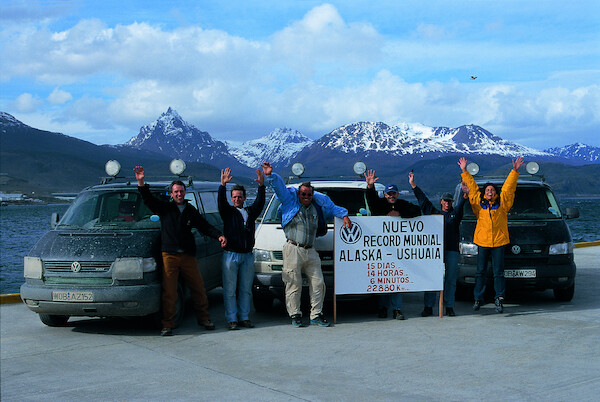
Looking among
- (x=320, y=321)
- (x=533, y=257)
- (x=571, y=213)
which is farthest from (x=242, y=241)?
(x=571, y=213)

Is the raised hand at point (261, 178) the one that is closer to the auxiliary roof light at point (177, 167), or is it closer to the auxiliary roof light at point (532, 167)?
the auxiliary roof light at point (177, 167)

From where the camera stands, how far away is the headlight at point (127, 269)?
833cm

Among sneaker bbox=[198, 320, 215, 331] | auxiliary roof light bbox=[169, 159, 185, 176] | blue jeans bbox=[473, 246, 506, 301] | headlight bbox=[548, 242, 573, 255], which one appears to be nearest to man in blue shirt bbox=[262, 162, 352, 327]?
sneaker bbox=[198, 320, 215, 331]

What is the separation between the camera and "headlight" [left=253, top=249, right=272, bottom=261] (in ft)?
30.4

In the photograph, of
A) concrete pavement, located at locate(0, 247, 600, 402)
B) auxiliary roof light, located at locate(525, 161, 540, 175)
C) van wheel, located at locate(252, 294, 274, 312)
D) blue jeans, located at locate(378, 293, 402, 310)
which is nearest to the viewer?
concrete pavement, located at locate(0, 247, 600, 402)

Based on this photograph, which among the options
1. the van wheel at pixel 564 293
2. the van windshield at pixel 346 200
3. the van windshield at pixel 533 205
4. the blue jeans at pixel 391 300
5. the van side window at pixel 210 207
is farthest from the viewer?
the van windshield at pixel 533 205

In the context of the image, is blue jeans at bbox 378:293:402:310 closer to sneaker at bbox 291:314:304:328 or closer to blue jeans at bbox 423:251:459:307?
blue jeans at bbox 423:251:459:307

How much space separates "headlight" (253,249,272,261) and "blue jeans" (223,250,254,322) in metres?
0.34

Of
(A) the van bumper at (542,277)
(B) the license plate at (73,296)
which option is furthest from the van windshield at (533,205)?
(B) the license plate at (73,296)

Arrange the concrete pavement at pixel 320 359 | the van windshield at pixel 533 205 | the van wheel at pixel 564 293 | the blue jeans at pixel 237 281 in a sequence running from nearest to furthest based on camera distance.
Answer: the concrete pavement at pixel 320 359
the blue jeans at pixel 237 281
the van wheel at pixel 564 293
the van windshield at pixel 533 205

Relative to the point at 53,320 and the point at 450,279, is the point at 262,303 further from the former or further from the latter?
the point at 53,320

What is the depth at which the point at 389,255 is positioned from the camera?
31.0 feet

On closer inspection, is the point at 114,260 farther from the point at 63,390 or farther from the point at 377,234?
the point at 377,234

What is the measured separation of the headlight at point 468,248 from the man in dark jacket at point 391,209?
1.27m
